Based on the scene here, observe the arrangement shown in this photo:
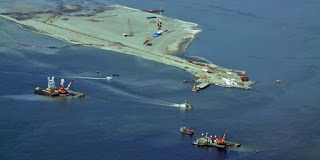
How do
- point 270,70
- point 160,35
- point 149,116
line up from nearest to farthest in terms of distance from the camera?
point 149,116 → point 270,70 → point 160,35

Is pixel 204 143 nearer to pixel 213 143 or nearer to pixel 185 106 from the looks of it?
pixel 213 143

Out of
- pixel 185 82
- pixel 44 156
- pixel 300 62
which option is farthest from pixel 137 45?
pixel 44 156

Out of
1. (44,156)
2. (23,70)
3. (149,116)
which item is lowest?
(44,156)

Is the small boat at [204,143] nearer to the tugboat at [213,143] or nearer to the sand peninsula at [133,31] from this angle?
the tugboat at [213,143]

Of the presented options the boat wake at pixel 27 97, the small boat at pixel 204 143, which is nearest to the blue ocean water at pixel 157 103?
the boat wake at pixel 27 97

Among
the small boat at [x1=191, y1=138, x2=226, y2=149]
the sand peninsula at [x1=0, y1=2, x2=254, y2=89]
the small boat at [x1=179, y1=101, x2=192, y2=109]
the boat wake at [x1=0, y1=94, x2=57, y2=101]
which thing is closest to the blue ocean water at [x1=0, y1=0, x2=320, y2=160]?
the boat wake at [x1=0, y1=94, x2=57, y2=101]

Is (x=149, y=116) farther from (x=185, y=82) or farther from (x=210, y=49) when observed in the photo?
(x=210, y=49)

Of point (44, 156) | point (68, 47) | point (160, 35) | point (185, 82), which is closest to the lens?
point (44, 156)
